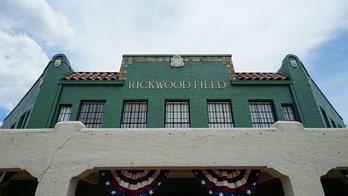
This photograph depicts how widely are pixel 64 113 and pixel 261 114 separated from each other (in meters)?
10.0

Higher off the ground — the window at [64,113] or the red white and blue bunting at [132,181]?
the window at [64,113]

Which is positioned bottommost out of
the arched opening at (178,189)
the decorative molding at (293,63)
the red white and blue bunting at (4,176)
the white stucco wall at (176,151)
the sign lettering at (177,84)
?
the arched opening at (178,189)

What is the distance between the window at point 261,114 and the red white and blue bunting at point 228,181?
5.07 m

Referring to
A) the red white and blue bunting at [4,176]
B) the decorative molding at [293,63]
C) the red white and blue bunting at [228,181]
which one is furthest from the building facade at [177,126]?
the red white and blue bunting at [4,176]

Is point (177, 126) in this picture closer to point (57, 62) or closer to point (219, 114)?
point (219, 114)

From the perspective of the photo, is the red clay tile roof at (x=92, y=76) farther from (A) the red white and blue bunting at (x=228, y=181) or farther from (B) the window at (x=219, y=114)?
(A) the red white and blue bunting at (x=228, y=181)

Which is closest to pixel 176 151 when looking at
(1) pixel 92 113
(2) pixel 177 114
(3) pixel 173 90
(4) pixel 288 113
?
(2) pixel 177 114

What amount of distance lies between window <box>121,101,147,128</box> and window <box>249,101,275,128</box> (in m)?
5.48

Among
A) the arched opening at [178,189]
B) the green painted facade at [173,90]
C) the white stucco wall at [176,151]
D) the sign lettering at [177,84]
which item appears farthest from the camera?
the sign lettering at [177,84]

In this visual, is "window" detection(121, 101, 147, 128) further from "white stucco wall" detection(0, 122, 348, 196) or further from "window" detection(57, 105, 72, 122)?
"white stucco wall" detection(0, 122, 348, 196)

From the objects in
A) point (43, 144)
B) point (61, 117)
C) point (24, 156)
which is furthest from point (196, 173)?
point (61, 117)

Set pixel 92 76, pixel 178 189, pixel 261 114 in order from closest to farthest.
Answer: pixel 178 189 → pixel 261 114 → pixel 92 76

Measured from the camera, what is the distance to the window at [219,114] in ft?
35.5

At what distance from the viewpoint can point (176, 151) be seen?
19.9 feet
